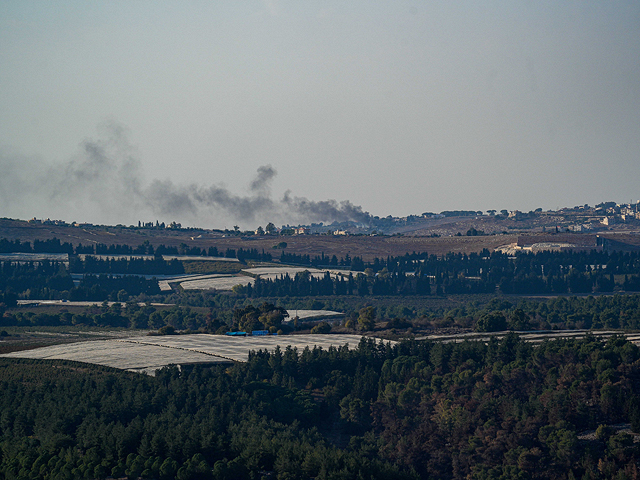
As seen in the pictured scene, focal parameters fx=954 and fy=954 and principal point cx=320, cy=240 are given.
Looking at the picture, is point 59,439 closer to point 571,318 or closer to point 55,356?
point 55,356

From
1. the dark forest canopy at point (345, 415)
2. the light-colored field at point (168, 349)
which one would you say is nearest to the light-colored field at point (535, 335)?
the dark forest canopy at point (345, 415)

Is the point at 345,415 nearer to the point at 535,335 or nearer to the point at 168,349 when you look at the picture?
the point at 168,349

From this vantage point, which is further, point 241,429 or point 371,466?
point 241,429

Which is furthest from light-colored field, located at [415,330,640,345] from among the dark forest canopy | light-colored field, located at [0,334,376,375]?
light-colored field, located at [0,334,376,375]

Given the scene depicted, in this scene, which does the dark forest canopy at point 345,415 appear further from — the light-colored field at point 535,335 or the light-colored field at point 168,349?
A: the light-colored field at point 535,335

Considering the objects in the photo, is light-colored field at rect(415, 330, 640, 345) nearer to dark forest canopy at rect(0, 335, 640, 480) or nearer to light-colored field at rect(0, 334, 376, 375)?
dark forest canopy at rect(0, 335, 640, 480)

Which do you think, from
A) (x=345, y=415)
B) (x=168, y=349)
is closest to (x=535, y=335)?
(x=345, y=415)

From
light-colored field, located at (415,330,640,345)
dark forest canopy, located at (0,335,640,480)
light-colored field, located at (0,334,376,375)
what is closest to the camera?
dark forest canopy, located at (0,335,640,480)

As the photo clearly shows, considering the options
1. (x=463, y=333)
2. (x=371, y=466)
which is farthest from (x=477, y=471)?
(x=463, y=333)
